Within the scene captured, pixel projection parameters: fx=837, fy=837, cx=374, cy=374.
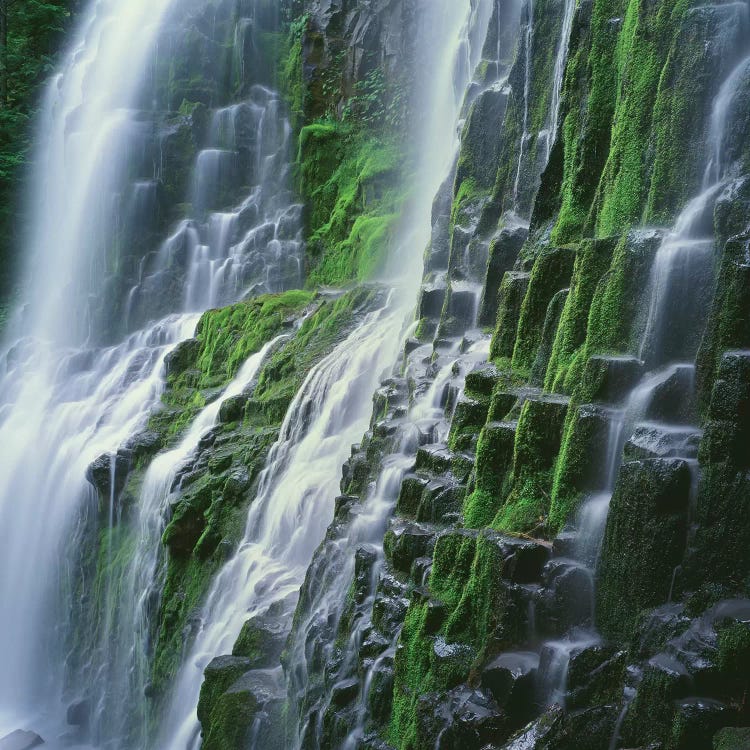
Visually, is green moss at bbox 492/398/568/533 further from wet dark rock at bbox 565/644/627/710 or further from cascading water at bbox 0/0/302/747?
cascading water at bbox 0/0/302/747

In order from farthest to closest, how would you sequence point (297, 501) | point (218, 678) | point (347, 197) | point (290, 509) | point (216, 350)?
1. point (347, 197)
2. point (216, 350)
3. point (290, 509)
4. point (297, 501)
5. point (218, 678)

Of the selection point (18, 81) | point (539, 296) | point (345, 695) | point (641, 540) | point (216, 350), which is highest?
point (18, 81)

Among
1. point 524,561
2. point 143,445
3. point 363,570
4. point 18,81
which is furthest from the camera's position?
point 18,81

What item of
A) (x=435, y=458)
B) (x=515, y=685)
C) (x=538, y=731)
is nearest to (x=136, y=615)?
(x=435, y=458)

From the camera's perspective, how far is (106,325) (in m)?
24.8

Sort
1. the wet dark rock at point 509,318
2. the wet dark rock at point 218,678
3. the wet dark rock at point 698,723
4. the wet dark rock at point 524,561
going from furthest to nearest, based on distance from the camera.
→ the wet dark rock at point 218,678
the wet dark rock at point 509,318
the wet dark rock at point 524,561
the wet dark rock at point 698,723

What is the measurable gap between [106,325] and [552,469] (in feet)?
66.5

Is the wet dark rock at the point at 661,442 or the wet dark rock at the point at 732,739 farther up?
the wet dark rock at the point at 661,442

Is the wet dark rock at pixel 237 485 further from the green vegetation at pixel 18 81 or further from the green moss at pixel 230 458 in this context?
the green vegetation at pixel 18 81

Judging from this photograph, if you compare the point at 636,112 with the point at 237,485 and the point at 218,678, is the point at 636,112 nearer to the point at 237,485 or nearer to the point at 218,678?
the point at 218,678

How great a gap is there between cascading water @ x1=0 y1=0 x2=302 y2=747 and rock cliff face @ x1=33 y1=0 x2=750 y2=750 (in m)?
2.15

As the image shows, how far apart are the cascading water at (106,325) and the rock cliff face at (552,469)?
2.15 m

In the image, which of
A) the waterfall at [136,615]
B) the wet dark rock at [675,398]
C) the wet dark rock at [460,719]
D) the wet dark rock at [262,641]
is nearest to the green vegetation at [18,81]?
the waterfall at [136,615]

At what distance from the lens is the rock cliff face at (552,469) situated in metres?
5.31
